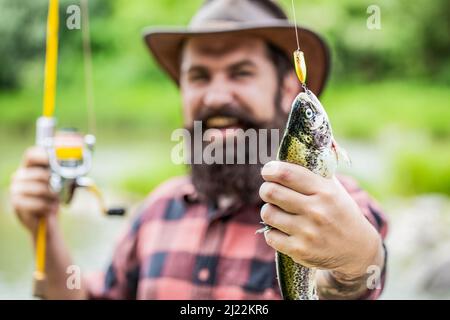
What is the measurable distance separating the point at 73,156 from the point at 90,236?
9.45 feet

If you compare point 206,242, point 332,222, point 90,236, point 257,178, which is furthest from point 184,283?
point 90,236

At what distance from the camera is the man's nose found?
4.24 ft

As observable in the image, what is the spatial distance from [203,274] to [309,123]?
0.61 meters

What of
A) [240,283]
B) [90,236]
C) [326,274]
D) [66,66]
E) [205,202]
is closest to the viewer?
[326,274]

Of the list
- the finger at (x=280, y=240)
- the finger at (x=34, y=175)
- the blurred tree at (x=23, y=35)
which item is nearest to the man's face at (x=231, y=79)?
the finger at (x=34, y=175)

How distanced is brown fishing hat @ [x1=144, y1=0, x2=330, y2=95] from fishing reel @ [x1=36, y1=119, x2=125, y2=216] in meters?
0.28

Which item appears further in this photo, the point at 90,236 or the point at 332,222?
the point at 90,236

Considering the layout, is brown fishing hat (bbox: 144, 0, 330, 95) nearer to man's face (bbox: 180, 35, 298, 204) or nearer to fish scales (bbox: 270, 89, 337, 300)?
man's face (bbox: 180, 35, 298, 204)

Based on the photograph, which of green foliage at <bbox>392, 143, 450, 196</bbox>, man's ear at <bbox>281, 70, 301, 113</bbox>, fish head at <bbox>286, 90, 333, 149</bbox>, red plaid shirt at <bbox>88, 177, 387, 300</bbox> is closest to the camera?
fish head at <bbox>286, 90, 333, 149</bbox>

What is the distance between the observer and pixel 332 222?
0.76m

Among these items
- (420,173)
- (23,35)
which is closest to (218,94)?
(420,173)

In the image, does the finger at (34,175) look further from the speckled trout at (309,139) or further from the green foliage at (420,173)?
the green foliage at (420,173)

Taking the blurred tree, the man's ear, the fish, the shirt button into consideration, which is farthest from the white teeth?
the blurred tree

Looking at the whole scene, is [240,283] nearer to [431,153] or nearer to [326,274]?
[326,274]
